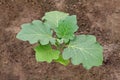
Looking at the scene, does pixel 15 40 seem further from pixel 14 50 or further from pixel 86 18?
pixel 86 18

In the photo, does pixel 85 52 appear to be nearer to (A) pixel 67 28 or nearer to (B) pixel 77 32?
(A) pixel 67 28

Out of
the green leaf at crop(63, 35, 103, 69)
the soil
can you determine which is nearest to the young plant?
the green leaf at crop(63, 35, 103, 69)

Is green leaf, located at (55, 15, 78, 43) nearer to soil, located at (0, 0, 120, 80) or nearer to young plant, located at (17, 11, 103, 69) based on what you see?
young plant, located at (17, 11, 103, 69)

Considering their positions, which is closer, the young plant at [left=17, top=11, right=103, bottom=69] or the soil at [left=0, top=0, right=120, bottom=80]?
the young plant at [left=17, top=11, right=103, bottom=69]

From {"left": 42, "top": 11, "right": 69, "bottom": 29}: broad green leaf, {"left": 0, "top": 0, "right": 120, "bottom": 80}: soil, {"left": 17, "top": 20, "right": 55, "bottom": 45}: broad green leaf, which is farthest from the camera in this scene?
{"left": 0, "top": 0, "right": 120, "bottom": 80}: soil

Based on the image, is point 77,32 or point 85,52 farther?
point 77,32

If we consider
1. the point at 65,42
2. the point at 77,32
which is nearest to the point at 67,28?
the point at 65,42

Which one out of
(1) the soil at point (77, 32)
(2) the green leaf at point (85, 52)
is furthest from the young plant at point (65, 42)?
(1) the soil at point (77, 32)
